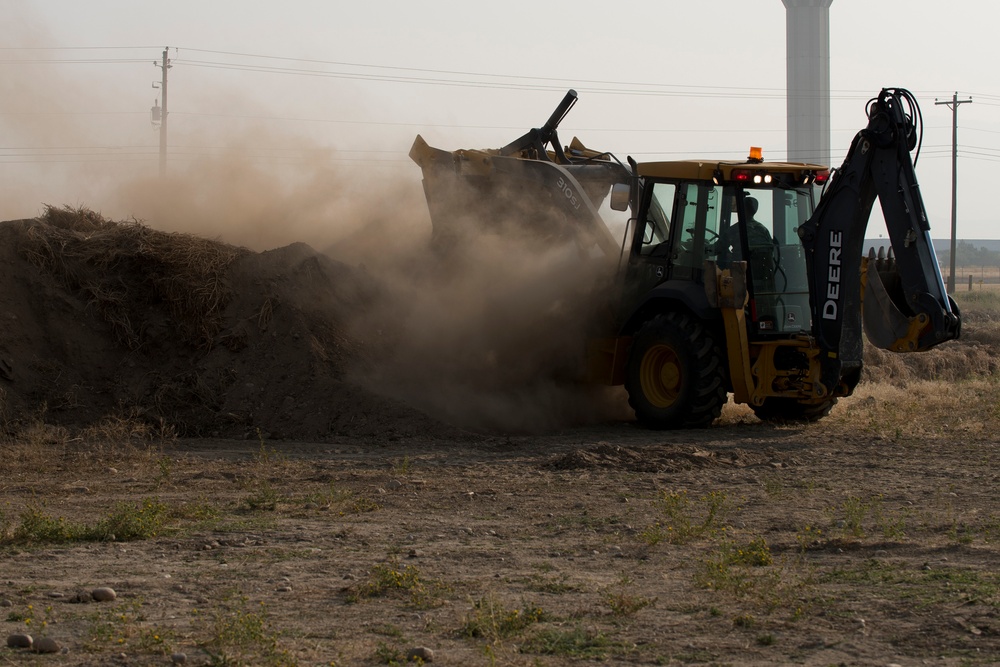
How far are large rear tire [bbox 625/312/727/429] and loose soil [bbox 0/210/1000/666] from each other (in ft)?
0.94

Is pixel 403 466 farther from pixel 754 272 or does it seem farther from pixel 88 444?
pixel 754 272

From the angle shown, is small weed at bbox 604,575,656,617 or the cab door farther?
the cab door

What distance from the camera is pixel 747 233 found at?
12500 millimetres

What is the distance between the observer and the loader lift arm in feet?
37.5

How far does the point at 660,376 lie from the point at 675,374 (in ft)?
0.85

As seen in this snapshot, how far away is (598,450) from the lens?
423 inches

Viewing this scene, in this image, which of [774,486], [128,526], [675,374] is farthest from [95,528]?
[675,374]

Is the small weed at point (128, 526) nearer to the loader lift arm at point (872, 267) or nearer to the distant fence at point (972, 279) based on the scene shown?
the loader lift arm at point (872, 267)

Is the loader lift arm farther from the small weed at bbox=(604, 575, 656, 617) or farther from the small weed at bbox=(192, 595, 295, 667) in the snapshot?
the small weed at bbox=(192, 595, 295, 667)

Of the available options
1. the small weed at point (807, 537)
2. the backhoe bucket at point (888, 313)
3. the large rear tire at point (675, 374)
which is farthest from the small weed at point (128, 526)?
the backhoe bucket at point (888, 313)

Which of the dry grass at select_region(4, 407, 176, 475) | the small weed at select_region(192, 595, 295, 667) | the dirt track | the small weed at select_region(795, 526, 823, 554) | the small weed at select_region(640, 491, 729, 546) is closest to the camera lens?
the small weed at select_region(192, 595, 295, 667)

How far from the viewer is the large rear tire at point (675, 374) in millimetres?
12430

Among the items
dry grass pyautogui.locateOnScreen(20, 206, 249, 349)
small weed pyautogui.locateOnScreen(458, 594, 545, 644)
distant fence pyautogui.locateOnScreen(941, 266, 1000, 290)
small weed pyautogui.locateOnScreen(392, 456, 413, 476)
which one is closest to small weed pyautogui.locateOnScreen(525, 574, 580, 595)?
A: small weed pyautogui.locateOnScreen(458, 594, 545, 644)

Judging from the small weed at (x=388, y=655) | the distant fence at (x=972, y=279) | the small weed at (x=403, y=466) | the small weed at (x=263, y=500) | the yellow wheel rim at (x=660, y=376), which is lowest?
the small weed at (x=388, y=655)
